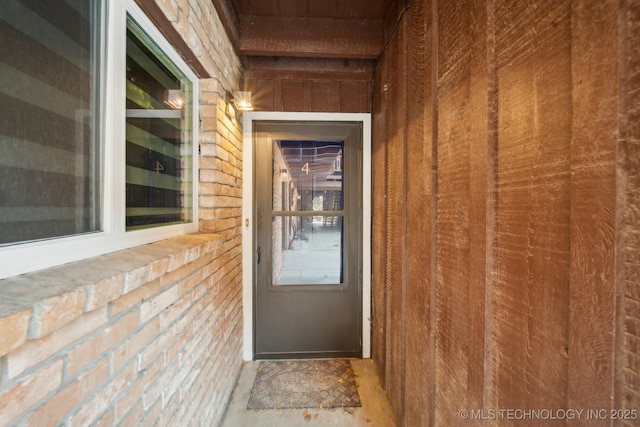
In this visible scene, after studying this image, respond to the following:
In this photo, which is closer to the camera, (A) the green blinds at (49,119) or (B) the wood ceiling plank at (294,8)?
(A) the green blinds at (49,119)

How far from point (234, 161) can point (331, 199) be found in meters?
0.90

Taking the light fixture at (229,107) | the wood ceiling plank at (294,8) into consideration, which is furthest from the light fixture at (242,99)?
the wood ceiling plank at (294,8)

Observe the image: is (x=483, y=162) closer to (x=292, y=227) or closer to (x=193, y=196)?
(x=193, y=196)

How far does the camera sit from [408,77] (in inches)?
54.3

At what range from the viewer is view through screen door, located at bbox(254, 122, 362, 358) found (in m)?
2.18

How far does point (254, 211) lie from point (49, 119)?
1.53 m

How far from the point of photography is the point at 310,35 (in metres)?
1.82

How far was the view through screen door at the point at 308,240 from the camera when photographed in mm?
2180

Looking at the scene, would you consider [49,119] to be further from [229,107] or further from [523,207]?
[523,207]

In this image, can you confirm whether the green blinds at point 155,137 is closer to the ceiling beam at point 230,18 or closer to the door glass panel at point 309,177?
the ceiling beam at point 230,18

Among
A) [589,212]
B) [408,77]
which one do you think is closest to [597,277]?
[589,212]

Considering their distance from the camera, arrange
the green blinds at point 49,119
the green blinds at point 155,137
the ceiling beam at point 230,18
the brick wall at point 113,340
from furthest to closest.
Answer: the ceiling beam at point 230,18
the green blinds at point 155,137
the green blinds at point 49,119
the brick wall at point 113,340
